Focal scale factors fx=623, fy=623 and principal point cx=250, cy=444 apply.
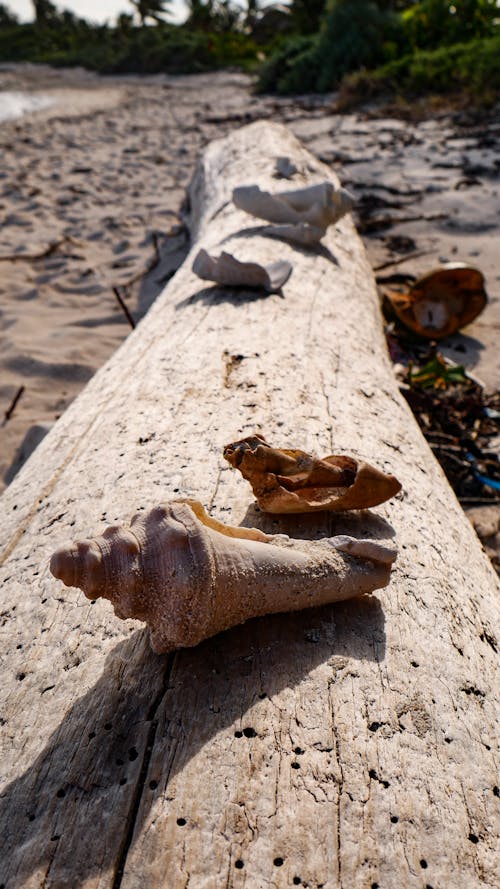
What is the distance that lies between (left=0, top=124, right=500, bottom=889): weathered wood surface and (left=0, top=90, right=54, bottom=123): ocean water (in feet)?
Result: 48.8

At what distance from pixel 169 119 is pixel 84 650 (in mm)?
14614

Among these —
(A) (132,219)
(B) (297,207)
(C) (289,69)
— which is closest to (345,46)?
(C) (289,69)

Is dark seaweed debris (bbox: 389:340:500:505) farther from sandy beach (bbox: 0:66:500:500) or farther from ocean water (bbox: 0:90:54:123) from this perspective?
ocean water (bbox: 0:90:54:123)

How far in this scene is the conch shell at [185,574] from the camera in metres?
1.17

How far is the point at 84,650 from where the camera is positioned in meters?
1.36

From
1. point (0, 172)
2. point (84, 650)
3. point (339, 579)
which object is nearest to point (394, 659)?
point (339, 579)

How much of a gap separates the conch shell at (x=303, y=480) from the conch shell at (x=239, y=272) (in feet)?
4.96

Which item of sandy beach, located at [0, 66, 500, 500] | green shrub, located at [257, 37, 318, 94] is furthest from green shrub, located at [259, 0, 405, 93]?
sandy beach, located at [0, 66, 500, 500]

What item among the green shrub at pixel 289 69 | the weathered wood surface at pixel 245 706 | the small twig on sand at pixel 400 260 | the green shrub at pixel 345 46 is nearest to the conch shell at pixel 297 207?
the small twig on sand at pixel 400 260

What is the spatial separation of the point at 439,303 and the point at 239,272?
168 centimetres

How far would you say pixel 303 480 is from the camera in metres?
1.61

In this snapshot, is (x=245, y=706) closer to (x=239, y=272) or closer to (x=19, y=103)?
(x=239, y=272)

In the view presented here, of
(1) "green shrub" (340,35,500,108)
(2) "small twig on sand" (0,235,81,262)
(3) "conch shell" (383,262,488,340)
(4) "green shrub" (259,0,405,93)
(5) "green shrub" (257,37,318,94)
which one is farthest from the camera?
(5) "green shrub" (257,37,318,94)

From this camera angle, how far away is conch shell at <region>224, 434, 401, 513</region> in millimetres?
1581
